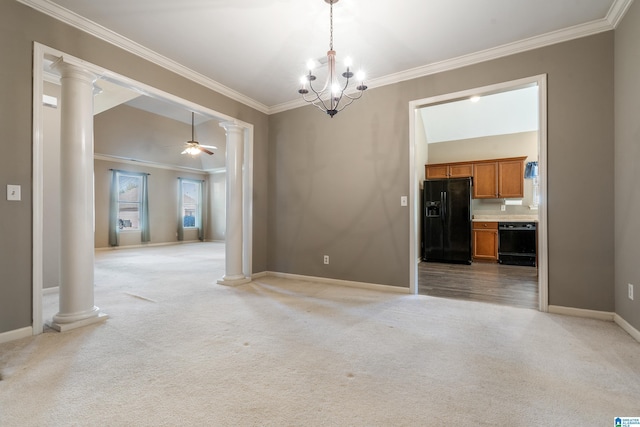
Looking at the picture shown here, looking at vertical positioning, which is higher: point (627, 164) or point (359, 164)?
point (359, 164)

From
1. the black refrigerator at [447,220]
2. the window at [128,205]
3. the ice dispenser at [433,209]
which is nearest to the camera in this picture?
the black refrigerator at [447,220]

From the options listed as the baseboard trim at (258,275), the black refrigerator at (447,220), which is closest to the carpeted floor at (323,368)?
the baseboard trim at (258,275)

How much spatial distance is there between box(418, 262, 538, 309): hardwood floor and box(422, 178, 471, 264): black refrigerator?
0.38 metres

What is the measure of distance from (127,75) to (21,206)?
1.57 metres

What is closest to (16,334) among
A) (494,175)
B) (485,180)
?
(485,180)

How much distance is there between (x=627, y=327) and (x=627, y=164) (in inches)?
53.0

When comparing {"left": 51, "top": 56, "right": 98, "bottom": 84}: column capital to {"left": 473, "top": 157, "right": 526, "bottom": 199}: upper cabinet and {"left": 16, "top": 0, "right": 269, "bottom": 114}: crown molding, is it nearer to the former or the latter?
{"left": 16, "top": 0, "right": 269, "bottom": 114}: crown molding

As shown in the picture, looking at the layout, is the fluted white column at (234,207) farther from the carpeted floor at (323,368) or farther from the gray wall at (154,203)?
the gray wall at (154,203)

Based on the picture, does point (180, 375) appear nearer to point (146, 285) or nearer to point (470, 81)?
point (146, 285)

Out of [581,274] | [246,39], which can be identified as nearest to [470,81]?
[581,274]

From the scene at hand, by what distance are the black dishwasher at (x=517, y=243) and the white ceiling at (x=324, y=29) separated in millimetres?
3996

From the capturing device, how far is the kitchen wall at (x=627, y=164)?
7.37 feet

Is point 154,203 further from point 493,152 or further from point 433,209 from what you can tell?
point 493,152

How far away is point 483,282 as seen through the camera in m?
4.29
